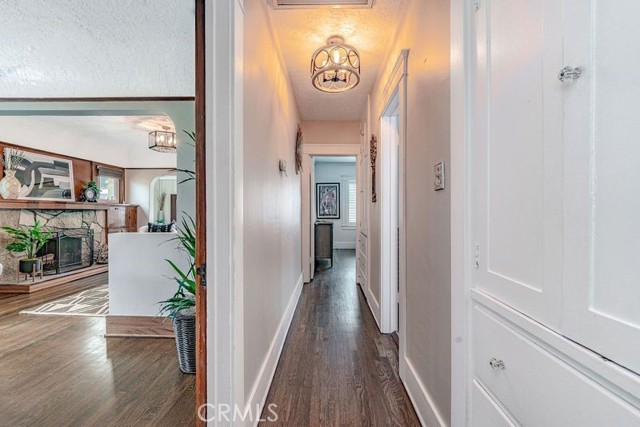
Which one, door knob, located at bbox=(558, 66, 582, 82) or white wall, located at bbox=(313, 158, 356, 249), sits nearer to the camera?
door knob, located at bbox=(558, 66, 582, 82)

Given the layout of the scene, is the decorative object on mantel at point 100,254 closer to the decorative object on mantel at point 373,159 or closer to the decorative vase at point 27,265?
the decorative vase at point 27,265

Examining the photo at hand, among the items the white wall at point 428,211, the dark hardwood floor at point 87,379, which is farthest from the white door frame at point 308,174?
the white wall at point 428,211

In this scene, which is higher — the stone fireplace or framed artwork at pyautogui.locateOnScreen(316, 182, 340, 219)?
framed artwork at pyautogui.locateOnScreen(316, 182, 340, 219)

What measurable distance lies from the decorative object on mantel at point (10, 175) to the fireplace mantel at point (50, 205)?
99 mm

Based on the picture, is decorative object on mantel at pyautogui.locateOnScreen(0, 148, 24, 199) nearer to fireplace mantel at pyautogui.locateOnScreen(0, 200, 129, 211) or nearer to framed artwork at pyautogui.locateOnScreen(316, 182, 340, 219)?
fireplace mantel at pyautogui.locateOnScreen(0, 200, 129, 211)

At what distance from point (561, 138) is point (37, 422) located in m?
2.53

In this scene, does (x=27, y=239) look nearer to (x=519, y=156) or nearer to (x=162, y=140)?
(x=162, y=140)

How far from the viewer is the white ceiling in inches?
174

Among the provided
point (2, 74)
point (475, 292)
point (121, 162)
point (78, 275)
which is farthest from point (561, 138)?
point (121, 162)

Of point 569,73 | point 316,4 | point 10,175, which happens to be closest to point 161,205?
point 10,175

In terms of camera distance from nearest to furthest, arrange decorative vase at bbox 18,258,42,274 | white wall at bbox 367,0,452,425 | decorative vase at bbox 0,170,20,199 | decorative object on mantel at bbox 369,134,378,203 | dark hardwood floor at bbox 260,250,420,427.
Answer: white wall at bbox 367,0,452,425, dark hardwood floor at bbox 260,250,420,427, decorative object on mantel at bbox 369,134,378,203, decorative vase at bbox 0,170,20,199, decorative vase at bbox 18,258,42,274

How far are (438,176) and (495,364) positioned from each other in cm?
76

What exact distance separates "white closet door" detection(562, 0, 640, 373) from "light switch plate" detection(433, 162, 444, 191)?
678 millimetres

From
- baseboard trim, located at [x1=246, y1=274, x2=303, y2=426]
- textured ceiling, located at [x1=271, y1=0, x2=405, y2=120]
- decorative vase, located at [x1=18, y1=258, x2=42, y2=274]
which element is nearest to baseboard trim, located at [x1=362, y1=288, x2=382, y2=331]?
baseboard trim, located at [x1=246, y1=274, x2=303, y2=426]
